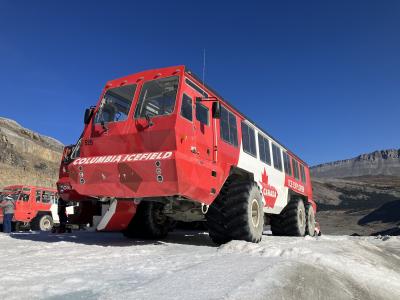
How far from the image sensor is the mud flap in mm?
7023

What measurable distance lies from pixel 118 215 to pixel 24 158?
44871 mm

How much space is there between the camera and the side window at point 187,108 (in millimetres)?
6568

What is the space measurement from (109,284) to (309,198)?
12982mm

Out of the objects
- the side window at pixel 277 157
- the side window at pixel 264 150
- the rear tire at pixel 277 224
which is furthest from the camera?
the rear tire at pixel 277 224

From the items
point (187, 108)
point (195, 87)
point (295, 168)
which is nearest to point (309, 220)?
point (295, 168)

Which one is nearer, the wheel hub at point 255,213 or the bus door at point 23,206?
the wheel hub at point 255,213

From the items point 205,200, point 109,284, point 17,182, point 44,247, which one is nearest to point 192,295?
point 109,284

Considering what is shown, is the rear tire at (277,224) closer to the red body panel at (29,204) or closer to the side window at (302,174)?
the side window at (302,174)

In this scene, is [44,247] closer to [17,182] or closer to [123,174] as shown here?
[123,174]

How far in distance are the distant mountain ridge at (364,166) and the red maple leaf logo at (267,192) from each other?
145 meters

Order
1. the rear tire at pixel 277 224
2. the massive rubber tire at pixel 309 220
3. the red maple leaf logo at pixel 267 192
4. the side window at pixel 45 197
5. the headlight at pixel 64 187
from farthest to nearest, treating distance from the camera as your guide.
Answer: the side window at pixel 45 197
the massive rubber tire at pixel 309 220
the rear tire at pixel 277 224
the red maple leaf logo at pixel 267 192
the headlight at pixel 64 187

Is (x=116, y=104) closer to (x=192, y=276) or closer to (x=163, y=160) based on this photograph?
(x=163, y=160)

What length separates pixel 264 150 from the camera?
1030cm

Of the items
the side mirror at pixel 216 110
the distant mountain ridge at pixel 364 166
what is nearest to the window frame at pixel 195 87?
the side mirror at pixel 216 110
